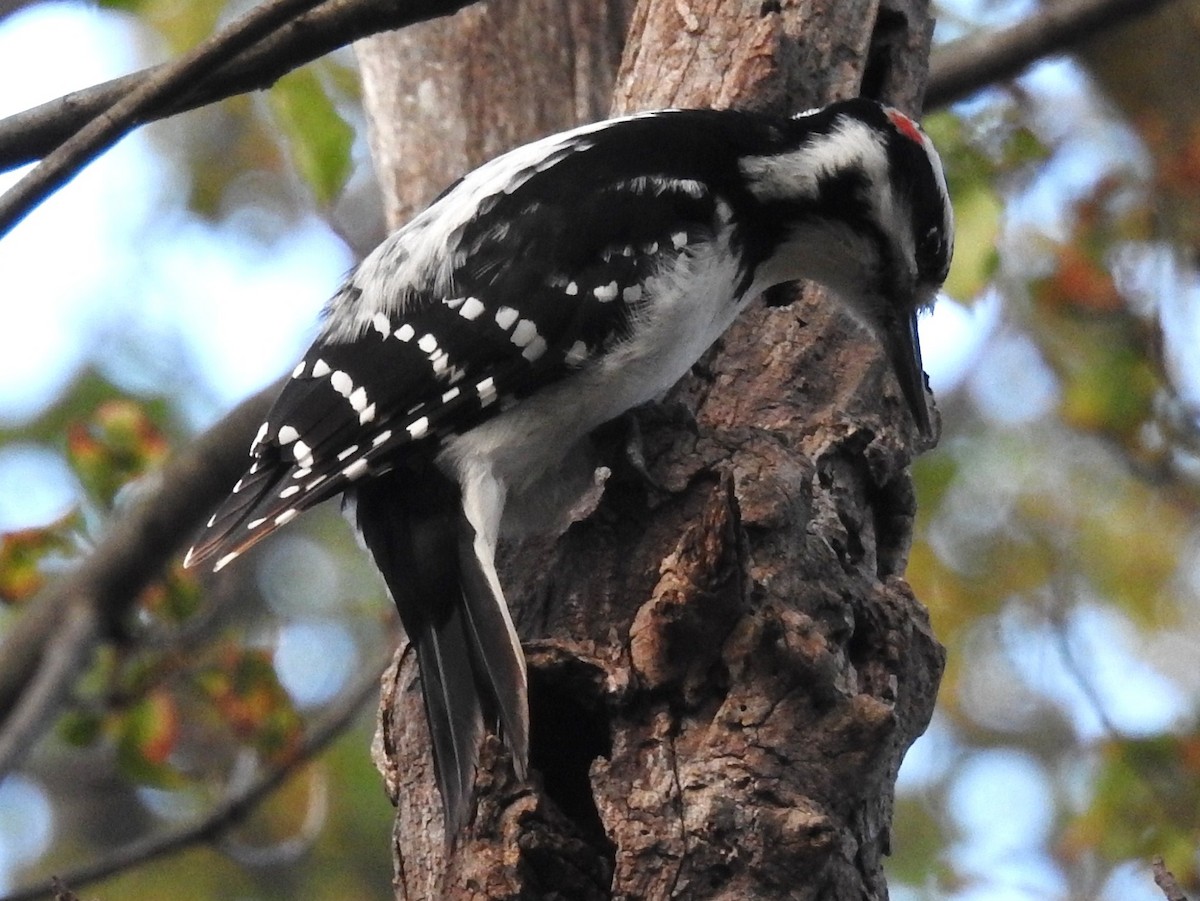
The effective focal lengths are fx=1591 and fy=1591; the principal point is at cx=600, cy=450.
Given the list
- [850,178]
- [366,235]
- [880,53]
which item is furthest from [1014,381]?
[850,178]

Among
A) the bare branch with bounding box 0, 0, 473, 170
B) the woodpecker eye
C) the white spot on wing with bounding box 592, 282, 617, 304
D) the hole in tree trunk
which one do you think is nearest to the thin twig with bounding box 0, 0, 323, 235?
the bare branch with bounding box 0, 0, 473, 170

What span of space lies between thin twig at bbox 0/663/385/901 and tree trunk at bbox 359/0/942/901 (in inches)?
40.9

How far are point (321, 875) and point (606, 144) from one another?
5146mm

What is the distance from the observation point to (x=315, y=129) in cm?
358

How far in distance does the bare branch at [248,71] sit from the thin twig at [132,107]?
0.08 metres

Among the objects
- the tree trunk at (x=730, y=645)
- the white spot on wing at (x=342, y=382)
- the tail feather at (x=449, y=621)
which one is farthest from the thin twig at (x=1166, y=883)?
the white spot on wing at (x=342, y=382)

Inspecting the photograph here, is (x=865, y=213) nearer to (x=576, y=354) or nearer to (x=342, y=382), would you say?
(x=576, y=354)

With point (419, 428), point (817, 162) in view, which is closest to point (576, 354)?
point (419, 428)

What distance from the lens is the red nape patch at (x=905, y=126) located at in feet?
10.2

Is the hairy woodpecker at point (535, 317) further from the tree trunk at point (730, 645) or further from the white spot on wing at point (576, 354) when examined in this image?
the tree trunk at point (730, 645)

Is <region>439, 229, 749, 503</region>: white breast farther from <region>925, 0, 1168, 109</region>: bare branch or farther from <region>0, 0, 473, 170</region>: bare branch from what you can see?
<region>925, 0, 1168, 109</region>: bare branch

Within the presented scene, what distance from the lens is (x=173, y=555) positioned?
3719 millimetres

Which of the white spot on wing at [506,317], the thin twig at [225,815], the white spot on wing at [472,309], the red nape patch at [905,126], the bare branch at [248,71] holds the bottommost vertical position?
the thin twig at [225,815]

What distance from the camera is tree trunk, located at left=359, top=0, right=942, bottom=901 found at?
2.26 metres
